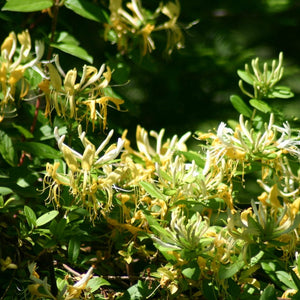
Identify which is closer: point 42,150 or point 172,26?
point 42,150

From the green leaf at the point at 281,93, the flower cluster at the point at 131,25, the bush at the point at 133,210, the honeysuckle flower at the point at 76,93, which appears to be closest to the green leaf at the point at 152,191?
the bush at the point at 133,210

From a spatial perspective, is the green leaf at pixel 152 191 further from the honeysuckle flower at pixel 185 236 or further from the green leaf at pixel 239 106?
the green leaf at pixel 239 106

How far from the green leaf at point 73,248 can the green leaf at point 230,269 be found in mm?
226

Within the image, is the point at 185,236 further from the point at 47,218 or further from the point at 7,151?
the point at 7,151

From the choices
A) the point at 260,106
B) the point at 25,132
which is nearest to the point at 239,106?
the point at 260,106

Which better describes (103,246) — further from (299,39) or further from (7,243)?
(299,39)

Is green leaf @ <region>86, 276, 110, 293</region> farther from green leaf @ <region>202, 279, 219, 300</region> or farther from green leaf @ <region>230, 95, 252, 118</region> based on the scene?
green leaf @ <region>230, 95, 252, 118</region>

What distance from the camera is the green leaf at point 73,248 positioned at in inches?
33.1

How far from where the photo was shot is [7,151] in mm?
980

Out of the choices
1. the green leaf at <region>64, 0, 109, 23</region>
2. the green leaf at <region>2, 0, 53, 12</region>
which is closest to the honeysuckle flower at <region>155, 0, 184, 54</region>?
the green leaf at <region>64, 0, 109, 23</region>

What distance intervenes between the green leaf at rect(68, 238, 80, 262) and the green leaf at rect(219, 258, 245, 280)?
0.23 meters

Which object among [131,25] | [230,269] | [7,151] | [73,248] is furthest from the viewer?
[131,25]

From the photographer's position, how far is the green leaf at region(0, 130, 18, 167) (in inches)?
38.4

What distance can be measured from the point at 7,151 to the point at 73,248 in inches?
9.4
